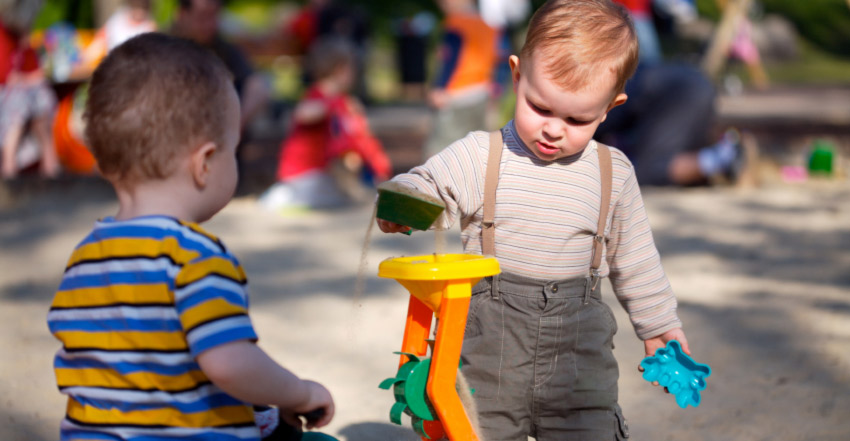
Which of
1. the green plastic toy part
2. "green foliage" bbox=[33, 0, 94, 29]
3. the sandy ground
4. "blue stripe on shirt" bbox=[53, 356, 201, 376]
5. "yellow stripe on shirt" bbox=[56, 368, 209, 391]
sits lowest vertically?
the sandy ground

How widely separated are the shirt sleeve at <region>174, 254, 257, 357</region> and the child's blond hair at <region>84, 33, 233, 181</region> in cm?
21

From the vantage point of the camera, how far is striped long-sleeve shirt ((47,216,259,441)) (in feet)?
4.65

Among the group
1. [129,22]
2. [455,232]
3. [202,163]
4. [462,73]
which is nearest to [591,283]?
[202,163]

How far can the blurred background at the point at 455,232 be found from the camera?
284cm

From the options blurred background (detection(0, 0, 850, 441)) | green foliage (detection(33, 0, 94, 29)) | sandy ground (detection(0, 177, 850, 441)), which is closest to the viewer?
sandy ground (detection(0, 177, 850, 441))

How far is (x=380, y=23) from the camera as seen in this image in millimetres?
19750

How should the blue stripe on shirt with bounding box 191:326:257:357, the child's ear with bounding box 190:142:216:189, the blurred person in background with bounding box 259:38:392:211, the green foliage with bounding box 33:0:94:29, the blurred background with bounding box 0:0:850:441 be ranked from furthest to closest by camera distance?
1. the green foliage with bounding box 33:0:94:29
2. the blurred person in background with bounding box 259:38:392:211
3. the blurred background with bounding box 0:0:850:441
4. the child's ear with bounding box 190:142:216:189
5. the blue stripe on shirt with bounding box 191:326:257:357

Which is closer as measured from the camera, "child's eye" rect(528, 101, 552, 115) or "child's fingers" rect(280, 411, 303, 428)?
"child's fingers" rect(280, 411, 303, 428)

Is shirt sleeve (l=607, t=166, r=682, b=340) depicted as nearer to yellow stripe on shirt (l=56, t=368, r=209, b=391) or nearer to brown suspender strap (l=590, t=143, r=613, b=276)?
brown suspender strap (l=590, t=143, r=613, b=276)

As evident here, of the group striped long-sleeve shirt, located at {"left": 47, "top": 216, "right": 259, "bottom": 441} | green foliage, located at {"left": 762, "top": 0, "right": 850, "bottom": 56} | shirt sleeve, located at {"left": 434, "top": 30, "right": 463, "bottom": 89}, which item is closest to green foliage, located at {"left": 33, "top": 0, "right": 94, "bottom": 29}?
shirt sleeve, located at {"left": 434, "top": 30, "right": 463, "bottom": 89}

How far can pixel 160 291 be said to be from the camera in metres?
1.43

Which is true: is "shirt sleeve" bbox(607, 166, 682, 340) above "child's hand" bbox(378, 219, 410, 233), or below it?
below

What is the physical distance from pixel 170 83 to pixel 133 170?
0.16m

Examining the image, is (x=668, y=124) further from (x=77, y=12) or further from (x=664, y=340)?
(x=77, y=12)
